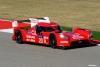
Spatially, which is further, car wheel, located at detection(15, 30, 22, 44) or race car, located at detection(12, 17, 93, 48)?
car wheel, located at detection(15, 30, 22, 44)

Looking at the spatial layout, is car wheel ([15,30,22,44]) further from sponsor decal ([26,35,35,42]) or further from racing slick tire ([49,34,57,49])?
racing slick tire ([49,34,57,49])

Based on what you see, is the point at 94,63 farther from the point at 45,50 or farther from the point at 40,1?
the point at 40,1

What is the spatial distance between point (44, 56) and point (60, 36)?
40.0 inches

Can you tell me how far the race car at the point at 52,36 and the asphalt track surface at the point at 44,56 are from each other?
20 centimetres

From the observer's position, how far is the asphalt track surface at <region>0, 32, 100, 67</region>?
10.3 m

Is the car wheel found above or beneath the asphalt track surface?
above

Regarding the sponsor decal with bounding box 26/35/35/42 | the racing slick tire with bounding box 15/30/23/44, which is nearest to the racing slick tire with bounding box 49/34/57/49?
the sponsor decal with bounding box 26/35/35/42

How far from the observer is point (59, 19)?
66.4ft

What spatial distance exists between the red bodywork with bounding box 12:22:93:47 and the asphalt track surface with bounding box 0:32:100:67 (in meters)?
0.21

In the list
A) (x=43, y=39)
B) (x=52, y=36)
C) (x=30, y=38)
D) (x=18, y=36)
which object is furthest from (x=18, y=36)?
(x=52, y=36)

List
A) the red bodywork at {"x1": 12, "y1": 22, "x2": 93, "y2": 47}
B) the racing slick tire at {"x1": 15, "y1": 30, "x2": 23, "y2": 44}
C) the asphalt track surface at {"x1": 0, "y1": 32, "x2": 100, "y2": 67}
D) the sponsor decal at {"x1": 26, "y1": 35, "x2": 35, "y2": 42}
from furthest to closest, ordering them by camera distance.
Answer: the racing slick tire at {"x1": 15, "y1": 30, "x2": 23, "y2": 44}, the sponsor decal at {"x1": 26, "y1": 35, "x2": 35, "y2": 42}, the red bodywork at {"x1": 12, "y1": 22, "x2": 93, "y2": 47}, the asphalt track surface at {"x1": 0, "y1": 32, "x2": 100, "y2": 67}

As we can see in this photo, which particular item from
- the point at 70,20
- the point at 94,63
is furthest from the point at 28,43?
the point at 70,20

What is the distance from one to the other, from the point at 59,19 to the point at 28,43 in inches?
271

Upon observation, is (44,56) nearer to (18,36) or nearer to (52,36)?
(52,36)
